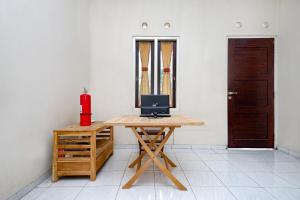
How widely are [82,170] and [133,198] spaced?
32.9 inches

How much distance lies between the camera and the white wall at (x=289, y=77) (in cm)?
343

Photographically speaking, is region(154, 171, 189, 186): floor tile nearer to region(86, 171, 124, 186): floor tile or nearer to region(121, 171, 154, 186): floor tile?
region(121, 171, 154, 186): floor tile

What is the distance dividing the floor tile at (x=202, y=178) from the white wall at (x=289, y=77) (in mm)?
2023

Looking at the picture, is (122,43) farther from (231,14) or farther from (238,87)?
(238,87)

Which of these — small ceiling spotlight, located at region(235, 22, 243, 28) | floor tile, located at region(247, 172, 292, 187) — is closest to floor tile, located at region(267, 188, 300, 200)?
floor tile, located at region(247, 172, 292, 187)

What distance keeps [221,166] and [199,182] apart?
79cm

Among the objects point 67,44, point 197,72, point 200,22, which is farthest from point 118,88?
point 200,22

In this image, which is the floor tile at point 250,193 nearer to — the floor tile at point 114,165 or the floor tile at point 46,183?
the floor tile at point 114,165

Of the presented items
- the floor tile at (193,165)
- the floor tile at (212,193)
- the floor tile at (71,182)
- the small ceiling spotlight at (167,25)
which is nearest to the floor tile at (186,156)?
the floor tile at (193,165)

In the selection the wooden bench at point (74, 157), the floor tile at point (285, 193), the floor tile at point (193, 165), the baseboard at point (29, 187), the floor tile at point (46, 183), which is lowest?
the floor tile at point (193, 165)

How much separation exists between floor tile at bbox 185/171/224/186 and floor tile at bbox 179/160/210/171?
0.53ft

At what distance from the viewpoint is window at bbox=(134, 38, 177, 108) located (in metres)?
4.05

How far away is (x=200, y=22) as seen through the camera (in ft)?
13.1

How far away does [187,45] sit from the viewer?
400 cm
